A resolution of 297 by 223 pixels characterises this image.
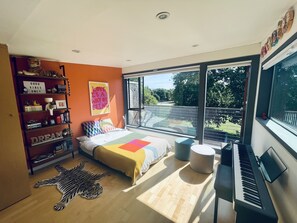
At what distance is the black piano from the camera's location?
2.91 feet

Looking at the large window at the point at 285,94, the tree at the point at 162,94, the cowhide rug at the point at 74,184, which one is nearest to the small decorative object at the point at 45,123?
the cowhide rug at the point at 74,184

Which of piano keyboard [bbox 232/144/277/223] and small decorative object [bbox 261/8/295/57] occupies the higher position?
small decorative object [bbox 261/8/295/57]

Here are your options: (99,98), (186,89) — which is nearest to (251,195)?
(186,89)

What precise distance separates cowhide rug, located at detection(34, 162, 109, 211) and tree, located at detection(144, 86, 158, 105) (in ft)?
7.81

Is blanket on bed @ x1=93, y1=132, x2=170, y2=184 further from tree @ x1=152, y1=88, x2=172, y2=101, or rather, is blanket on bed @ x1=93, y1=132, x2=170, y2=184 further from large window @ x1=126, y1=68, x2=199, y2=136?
tree @ x1=152, y1=88, x2=172, y2=101

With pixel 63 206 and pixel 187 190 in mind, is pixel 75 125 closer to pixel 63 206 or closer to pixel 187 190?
pixel 63 206

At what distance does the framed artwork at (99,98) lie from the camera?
11.6ft

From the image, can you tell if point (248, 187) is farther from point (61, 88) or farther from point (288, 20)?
point (61, 88)

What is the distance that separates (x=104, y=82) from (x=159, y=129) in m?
2.07

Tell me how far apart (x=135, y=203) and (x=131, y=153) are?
0.78 m

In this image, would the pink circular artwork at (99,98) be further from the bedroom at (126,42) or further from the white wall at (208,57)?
the white wall at (208,57)

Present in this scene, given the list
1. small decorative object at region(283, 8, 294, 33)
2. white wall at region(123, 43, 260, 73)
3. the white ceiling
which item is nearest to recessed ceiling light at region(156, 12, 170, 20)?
the white ceiling

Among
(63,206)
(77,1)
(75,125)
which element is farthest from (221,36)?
(75,125)

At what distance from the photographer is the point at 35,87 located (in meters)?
2.53
